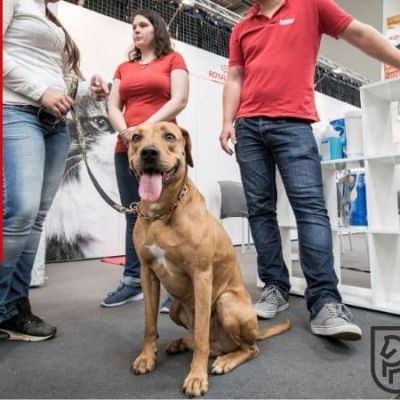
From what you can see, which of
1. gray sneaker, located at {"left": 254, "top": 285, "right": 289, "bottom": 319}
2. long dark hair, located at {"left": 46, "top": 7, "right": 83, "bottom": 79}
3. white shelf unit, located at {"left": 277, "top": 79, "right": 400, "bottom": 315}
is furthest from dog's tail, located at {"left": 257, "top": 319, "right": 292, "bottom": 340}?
long dark hair, located at {"left": 46, "top": 7, "right": 83, "bottom": 79}

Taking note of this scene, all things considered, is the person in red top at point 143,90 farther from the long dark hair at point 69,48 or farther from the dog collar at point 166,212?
the dog collar at point 166,212

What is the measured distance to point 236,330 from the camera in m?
1.31

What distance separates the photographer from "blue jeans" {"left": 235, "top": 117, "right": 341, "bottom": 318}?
1717 mm

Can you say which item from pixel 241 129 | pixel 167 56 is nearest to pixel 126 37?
pixel 167 56

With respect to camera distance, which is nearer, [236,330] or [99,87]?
[236,330]

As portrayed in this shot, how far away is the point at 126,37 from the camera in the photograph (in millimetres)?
4449

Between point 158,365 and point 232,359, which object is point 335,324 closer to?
point 232,359

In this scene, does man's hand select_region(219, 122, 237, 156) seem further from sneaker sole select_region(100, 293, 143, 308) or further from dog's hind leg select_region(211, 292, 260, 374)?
sneaker sole select_region(100, 293, 143, 308)

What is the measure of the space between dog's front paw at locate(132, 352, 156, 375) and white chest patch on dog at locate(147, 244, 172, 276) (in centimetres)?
30

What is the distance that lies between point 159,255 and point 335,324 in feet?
2.55

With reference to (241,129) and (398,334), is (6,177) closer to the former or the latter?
(241,129)

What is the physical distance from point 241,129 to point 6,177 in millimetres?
1127

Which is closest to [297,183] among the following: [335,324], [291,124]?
[291,124]

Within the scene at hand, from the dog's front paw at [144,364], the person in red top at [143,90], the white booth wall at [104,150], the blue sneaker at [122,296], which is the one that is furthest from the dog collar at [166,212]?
the white booth wall at [104,150]
